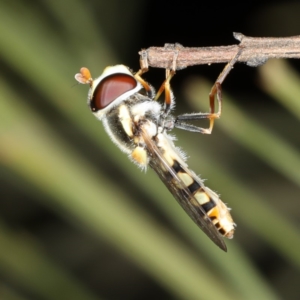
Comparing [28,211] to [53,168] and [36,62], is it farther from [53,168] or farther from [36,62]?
[53,168]

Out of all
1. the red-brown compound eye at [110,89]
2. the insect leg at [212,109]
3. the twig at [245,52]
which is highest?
the red-brown compound eye at [110,89]

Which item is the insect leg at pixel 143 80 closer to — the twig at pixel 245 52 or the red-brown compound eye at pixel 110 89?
the red-brown compound eye at pixel 110 89

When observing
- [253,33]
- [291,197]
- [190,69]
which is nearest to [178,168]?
[291,197]

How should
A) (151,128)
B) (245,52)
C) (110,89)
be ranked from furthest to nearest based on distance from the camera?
(151,128), (110,89), (245,52)

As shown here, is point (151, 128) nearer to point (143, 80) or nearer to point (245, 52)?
point (143, 80)

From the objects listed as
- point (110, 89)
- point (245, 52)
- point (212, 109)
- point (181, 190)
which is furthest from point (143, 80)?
point (245, 52)

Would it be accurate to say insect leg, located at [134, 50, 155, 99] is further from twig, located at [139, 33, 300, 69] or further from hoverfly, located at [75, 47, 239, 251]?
twig, located at [139, 33, 300, 69]

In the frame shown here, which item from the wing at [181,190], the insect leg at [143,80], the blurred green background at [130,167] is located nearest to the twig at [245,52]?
the insect leg at [143,80]

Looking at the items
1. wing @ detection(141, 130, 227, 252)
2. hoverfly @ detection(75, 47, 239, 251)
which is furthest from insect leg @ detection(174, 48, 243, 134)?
wing @ detection(141, 130, 227, 252)
